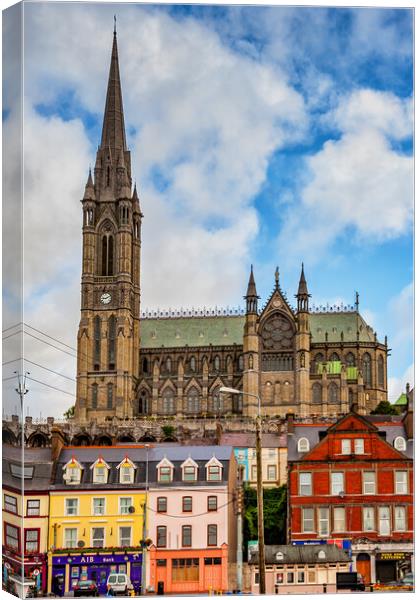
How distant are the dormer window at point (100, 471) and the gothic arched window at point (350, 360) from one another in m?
60.9

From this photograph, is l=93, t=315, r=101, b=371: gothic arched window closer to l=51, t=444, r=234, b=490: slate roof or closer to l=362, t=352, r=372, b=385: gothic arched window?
l=362, t=352, r=372, b=385: gothic arched window

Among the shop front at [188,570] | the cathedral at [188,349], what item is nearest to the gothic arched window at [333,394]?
the cathedral at [188,349]

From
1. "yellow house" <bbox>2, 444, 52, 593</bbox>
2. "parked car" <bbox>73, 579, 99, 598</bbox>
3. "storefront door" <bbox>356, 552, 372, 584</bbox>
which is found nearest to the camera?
"yellow house" <bbox>2, 444, 52, 593</bbox>

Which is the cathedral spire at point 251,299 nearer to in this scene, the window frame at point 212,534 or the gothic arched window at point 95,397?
the gothic arched window at point 95,397

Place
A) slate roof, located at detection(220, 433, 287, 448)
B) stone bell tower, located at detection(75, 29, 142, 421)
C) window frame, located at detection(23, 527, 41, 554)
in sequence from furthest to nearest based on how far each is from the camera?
stone bell tower, located at detection(75, 29, 142, 421)
slate roof, located at detection(220, 433, 287, 448)
window frame, located at detection(23, 527, 41, 554)

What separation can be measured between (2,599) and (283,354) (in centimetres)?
6657

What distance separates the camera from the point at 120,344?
9819 cm

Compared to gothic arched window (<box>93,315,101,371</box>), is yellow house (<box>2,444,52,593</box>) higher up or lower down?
lower down

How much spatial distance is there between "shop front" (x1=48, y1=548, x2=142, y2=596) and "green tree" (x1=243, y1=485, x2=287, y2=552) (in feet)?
16.4

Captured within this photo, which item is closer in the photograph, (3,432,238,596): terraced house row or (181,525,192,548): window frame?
(3,432,238,596): terraced house row

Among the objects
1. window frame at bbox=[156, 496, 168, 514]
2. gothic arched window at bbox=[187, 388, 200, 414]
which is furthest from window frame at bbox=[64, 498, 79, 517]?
gothic arched window at bbox=[187, 388, 200, 414]

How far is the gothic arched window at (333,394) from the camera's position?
9406 cm

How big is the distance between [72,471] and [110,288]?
61841mm

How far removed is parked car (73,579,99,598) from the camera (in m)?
33.0
